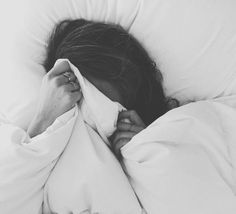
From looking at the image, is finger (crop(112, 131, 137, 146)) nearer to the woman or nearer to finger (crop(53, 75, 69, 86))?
the woman

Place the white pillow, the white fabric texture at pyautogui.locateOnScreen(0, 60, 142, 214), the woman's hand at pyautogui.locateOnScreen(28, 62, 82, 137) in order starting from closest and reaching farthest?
the white fabric texture at pyautogui.locateOnScreen(0, 60, 142, 214)
the woman's hand at pyautogui.locateOnScreen(28, 62, 82, 137)
the white pillow

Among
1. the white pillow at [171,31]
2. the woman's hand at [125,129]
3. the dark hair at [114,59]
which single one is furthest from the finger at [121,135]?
the white pillow at [171,31]

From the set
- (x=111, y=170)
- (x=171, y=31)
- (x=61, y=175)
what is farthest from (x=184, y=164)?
(x=171, y=31)

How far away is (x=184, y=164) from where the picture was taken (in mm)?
942

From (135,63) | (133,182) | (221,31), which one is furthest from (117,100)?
(221,31)

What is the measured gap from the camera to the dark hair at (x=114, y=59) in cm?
108

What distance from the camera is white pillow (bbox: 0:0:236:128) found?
1131 mm

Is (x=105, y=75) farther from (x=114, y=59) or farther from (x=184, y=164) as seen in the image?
(x=184, y=164)

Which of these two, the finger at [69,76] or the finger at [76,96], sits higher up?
the finger at [69,76]

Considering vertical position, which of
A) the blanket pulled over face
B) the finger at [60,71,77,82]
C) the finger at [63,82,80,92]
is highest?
the finger at [60,71,77,82]

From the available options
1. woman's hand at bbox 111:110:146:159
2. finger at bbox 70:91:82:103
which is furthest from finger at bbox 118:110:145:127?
finger at bbox 70:91:82:103

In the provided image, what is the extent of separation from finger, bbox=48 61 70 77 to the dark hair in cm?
5

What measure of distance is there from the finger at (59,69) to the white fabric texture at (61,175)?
0.39 ft

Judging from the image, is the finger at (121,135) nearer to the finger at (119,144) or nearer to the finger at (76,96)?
the finger at (119,144)
